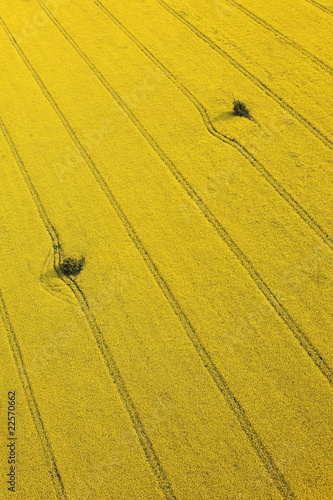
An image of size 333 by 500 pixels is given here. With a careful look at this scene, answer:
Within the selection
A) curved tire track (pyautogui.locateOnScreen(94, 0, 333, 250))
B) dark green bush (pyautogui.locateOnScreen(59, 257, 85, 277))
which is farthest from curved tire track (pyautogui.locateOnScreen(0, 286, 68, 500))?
curved tire track (pyautogui.locateOnScreen(94, 0, 333, 250))

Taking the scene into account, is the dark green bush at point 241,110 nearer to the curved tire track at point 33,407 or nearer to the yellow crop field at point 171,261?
the yellow crop field at point 171,261

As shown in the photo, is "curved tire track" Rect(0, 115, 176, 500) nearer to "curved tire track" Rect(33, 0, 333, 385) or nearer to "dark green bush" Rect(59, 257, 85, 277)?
"dark green bush" Rect(59, 257, 85, 277)

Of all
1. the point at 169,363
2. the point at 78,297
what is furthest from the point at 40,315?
the point at 169,363

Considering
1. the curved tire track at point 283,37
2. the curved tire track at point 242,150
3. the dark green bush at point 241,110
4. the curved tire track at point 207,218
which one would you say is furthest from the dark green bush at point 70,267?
the curved tire track at point 283,37

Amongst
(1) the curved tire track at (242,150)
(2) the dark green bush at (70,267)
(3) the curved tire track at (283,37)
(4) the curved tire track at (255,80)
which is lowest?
(2) the dark green bush at (70,267)

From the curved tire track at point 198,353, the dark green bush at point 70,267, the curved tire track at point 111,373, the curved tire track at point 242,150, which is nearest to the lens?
the curved tire track at point 198,353

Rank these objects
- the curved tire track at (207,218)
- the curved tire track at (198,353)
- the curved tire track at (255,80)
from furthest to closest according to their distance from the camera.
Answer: the curved tire track at (255,80) → the curved tire track at (207,218) → the curved tire track at (198,353)

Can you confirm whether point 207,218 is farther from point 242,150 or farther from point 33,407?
point 33,407

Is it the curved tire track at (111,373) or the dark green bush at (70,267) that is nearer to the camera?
the curved tire track at (111,373)
